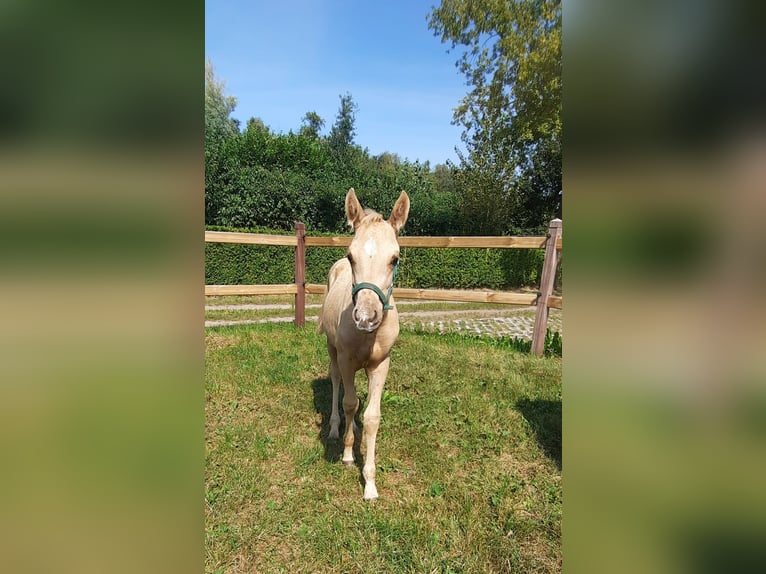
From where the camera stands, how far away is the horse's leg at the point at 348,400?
2.79 meters

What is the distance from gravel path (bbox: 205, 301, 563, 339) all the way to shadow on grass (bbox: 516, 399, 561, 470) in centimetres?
307

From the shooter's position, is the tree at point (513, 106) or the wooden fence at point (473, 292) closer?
the wooden fence at point (473, 292)

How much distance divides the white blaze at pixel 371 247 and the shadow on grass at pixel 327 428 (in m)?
1.73

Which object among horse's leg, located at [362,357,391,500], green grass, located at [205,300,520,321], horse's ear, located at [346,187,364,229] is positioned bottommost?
green grass, located at [205,300,520,321]

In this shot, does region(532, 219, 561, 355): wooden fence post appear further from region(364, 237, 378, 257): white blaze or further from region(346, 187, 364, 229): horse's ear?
region(364, 237, 378, 257): white blaze

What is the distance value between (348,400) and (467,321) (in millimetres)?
6852

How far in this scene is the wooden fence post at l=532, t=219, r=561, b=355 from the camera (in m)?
5.58

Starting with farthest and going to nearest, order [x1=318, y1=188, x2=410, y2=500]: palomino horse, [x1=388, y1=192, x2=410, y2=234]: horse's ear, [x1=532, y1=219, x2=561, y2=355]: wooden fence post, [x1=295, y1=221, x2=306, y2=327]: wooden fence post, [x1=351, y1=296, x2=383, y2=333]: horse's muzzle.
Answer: [x1=295, y1=221, x2=306, y2=327]: wooden fence post < [x1=532, y1=219, x2=561, y2=355]: wooden fence post < [x1=388, y1=192, x2=410, y2=234]: horse's ear < [x1=318, y1=188, x2=410, y2=500]: palomino horse < [x1=351, y1=296, x2=383, y2=333]: horse's muzzle

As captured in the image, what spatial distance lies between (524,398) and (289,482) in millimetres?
2618

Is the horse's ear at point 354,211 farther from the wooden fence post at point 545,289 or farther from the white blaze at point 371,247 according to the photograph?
the wooden fence post at point 545,289

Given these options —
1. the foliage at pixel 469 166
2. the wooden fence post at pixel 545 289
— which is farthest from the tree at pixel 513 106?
the wooden fence post at pixel 545 289

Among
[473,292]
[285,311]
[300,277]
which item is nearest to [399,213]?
[473,292]

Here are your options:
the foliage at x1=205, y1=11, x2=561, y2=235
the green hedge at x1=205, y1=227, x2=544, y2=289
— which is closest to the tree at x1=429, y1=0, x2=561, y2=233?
the foliage at x1=205, y1=11, x2=561, y2=235

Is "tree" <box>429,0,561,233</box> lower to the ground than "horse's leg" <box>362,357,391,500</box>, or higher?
higher
